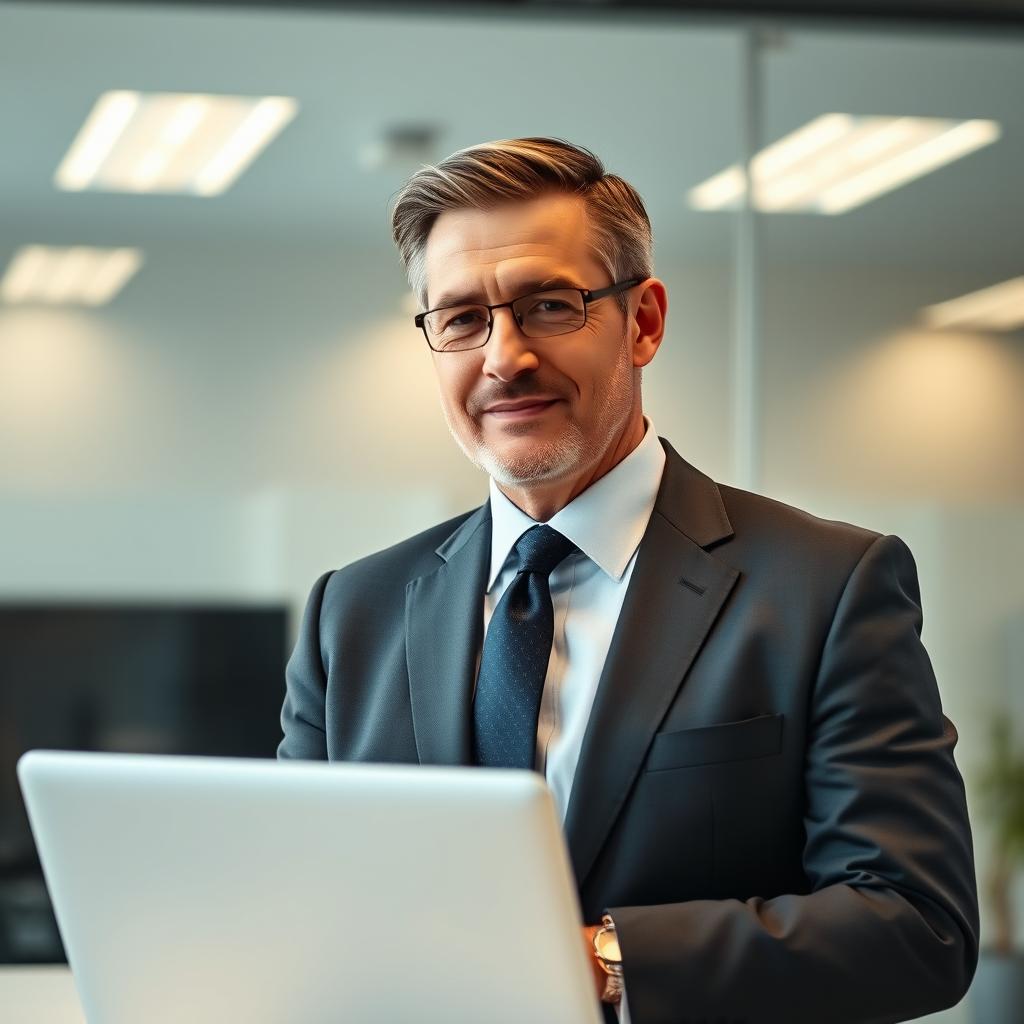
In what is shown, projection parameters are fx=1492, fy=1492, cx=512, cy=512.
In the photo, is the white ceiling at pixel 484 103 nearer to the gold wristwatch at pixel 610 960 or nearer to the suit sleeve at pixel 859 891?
the suit sleeve at pixel 859 891

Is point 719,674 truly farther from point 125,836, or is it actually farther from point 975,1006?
point 975,1006

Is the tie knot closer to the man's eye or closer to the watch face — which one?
the man's eye

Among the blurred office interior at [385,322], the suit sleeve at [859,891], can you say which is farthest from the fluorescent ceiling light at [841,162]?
the suit sleeve at [859,891]

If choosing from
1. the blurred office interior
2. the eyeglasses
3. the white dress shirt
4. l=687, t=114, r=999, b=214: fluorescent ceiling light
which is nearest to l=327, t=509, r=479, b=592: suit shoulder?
the white dress shirt

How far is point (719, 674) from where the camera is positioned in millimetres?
1497

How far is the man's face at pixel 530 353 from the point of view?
62.5 inches

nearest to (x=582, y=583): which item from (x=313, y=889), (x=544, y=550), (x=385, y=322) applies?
(x=544, y=550)

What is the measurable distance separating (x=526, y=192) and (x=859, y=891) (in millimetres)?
796

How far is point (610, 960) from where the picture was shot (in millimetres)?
1263

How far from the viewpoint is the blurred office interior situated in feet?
12.2

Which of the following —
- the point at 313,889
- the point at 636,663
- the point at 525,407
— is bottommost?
the point at 313,889

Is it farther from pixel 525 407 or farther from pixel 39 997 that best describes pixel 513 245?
pixel 39 997

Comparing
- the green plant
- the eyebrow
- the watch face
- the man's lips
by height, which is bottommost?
the green plant

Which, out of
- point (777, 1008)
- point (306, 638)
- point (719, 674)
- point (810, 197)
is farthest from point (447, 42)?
point (777, 1008)
